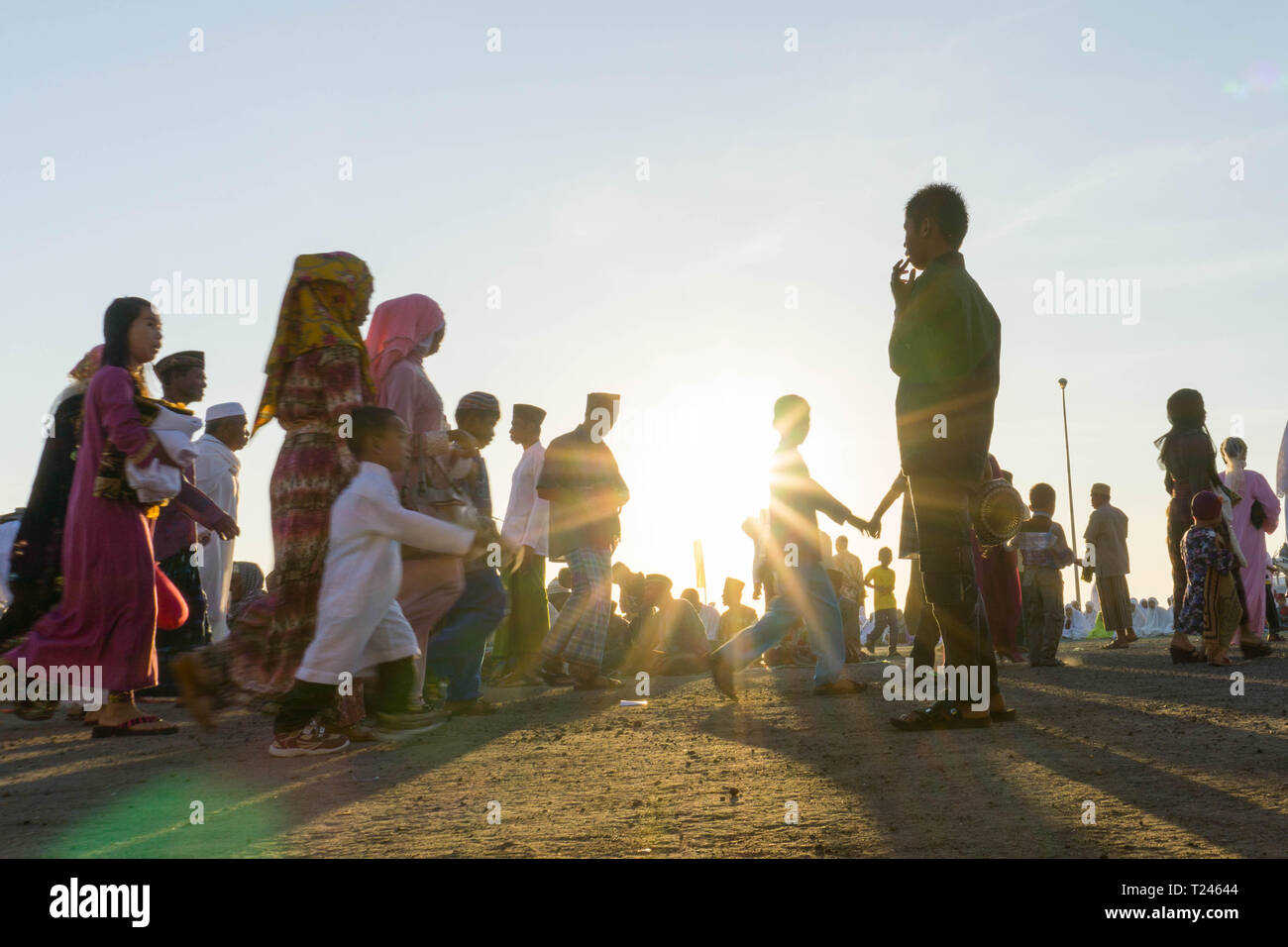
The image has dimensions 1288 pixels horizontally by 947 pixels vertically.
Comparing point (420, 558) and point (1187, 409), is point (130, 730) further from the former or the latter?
point (1187, 409)

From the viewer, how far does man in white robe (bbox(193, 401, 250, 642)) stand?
938 centimetres

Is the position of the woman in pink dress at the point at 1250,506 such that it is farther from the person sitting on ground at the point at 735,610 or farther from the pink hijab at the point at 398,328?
the pink hijab at the point at 398,328

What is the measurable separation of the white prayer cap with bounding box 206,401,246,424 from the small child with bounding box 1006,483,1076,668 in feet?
21.3

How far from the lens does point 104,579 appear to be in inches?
263

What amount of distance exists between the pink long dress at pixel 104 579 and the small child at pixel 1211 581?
24.6 feet

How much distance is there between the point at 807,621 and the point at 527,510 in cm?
309

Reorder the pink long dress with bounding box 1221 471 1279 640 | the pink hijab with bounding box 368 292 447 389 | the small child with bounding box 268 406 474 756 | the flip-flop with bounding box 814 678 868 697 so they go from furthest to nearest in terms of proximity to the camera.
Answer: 1. the pink long dress with bounding box 1221 471 1279 640
2. the flip-flop with bounding box 814 678 868 697
3. the pink hijab with bounding box 368 292 447 389
4. the small child with bounding box 268 406 474 756

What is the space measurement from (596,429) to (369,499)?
4278 mm

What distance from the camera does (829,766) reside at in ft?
15.3

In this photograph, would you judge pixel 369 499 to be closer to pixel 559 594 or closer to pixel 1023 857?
pixel 1023 857

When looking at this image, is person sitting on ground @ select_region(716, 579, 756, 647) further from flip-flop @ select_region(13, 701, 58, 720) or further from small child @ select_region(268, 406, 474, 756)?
small child @ select_region(268, 406, 474, 756)

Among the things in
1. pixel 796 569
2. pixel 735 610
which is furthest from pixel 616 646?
pixel 796 569

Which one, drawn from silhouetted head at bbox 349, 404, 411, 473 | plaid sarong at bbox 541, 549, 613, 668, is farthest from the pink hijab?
plaid sarong at bbox 541, 549, 613, 668

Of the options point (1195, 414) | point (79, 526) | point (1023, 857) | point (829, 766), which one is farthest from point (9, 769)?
point (1195, 414)
